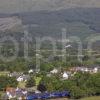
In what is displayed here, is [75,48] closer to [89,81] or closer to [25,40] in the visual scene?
[25,40]

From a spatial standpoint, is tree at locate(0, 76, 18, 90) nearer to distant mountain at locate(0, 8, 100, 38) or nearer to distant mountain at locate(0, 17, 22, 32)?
distant mountain at locate(0, 8, 100, 38)

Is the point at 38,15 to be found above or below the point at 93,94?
Answer: above

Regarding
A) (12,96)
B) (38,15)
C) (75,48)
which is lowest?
(12,96)

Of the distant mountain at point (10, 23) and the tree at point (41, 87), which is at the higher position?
the distant mountain at point (10, 23)

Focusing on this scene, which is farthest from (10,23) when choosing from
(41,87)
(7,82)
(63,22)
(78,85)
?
(78,85)

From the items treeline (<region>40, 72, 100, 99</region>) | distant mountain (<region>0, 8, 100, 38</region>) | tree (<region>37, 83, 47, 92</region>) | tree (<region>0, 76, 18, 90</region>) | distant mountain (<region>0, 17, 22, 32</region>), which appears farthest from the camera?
distant mountain (<region>0, 17, 22, 32</region>)

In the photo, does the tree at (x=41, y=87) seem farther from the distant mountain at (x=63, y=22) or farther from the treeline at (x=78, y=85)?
the distant mountain at (x=63, y=22)

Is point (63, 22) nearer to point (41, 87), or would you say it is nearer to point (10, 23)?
point (10, 23)

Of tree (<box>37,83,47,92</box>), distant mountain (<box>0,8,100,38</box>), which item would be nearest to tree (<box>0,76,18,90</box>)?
tree (<box>37,83,47,92</box>)

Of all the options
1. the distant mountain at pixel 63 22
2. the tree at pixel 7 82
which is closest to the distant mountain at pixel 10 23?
the distant mountain at pixel 63 22

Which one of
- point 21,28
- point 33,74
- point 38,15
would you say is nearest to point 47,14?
point 38,15

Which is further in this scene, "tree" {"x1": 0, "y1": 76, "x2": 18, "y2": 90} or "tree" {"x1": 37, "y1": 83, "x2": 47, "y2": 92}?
"tree" {"x1": 0, "y1": 76, "x2": 18, "y2": 90}
